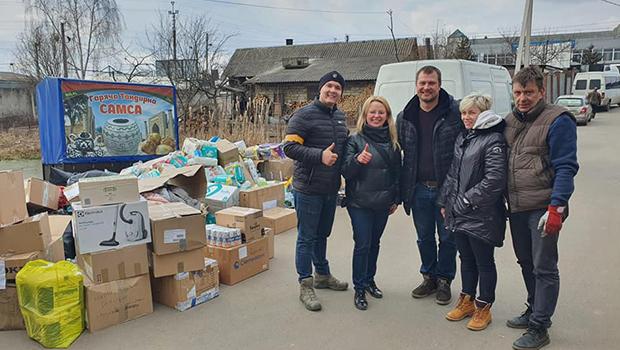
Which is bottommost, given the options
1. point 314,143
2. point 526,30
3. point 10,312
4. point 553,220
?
point 10,312

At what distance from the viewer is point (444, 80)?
7.74 metres

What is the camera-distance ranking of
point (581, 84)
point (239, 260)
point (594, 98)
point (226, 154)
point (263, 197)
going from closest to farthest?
point (239, 260)
point (263, 197)
point (226, 154)
point (594, 98)
point (581, 84)

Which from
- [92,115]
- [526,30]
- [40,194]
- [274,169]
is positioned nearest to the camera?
[40,194]

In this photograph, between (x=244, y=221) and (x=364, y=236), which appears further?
(x=244, y=221)

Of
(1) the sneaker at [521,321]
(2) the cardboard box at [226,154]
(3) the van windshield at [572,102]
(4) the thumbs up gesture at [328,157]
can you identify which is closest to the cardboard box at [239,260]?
(4) the thumbs up gesture at [328,157]

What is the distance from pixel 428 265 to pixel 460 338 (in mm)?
792

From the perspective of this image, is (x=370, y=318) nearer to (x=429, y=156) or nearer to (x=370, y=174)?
(x=370, y=174)

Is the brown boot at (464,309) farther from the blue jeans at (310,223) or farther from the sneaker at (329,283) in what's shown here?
the blue jeans at (310,223)

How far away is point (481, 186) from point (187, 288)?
7.70 feet

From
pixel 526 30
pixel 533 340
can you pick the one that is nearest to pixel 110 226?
pixel 533 340

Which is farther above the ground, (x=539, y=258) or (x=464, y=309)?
(x=539, y=258)

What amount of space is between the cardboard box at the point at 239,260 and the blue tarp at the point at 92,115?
170 inches

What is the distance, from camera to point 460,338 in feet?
10.7

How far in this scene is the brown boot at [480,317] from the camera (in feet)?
11.0
